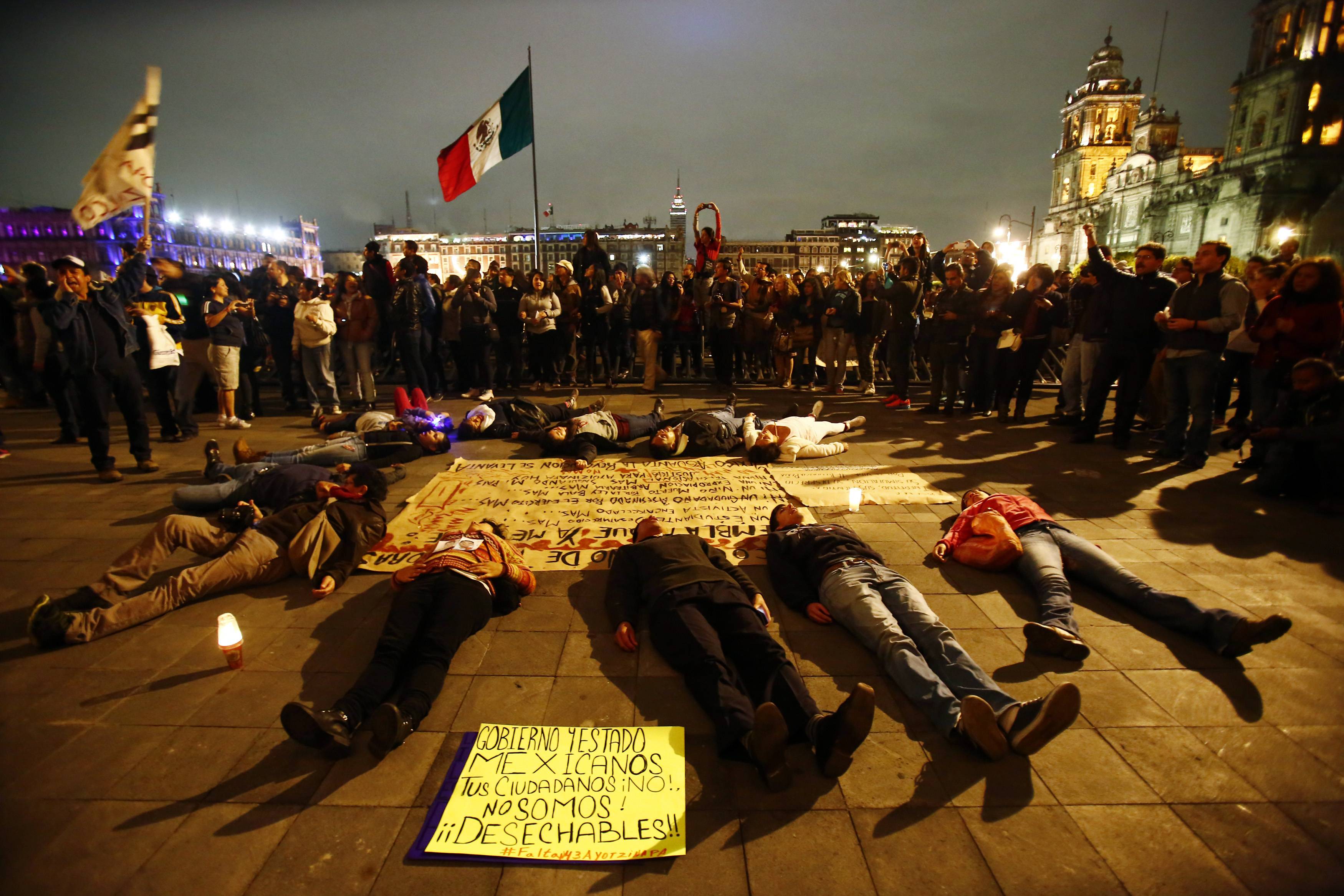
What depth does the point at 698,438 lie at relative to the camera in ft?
26.0

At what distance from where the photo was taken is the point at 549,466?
7625 millimetres

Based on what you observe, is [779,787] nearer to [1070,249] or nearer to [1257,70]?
[1257,70]

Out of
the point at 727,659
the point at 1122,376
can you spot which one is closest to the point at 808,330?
the point at 1122,376

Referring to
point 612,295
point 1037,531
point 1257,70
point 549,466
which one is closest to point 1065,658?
point 1037,531

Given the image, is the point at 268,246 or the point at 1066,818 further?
the point at 268,246

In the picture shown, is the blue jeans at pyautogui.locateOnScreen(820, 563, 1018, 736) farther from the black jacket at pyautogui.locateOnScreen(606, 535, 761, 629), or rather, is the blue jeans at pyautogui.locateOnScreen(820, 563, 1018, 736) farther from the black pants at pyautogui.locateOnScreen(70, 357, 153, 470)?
the black pants at pyautogui.locateOnScreen(70, 357, 153, 470)

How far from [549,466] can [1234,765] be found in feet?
21.1

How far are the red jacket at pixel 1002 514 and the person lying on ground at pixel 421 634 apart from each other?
128 inches

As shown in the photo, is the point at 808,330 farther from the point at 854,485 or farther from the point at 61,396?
the point at 61,396

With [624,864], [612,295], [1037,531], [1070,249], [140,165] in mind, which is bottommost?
[624,864]

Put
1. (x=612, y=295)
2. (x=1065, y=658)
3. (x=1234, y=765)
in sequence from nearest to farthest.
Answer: (x=1234, y=765) < (x=1065, y=658) < (x=612, y=295)

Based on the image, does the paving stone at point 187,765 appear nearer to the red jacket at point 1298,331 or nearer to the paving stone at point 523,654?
the paving stone at point 523,654

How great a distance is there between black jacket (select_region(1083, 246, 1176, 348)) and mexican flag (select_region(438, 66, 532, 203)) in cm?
1048

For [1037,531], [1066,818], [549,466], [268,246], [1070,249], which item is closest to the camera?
[1066,818]
